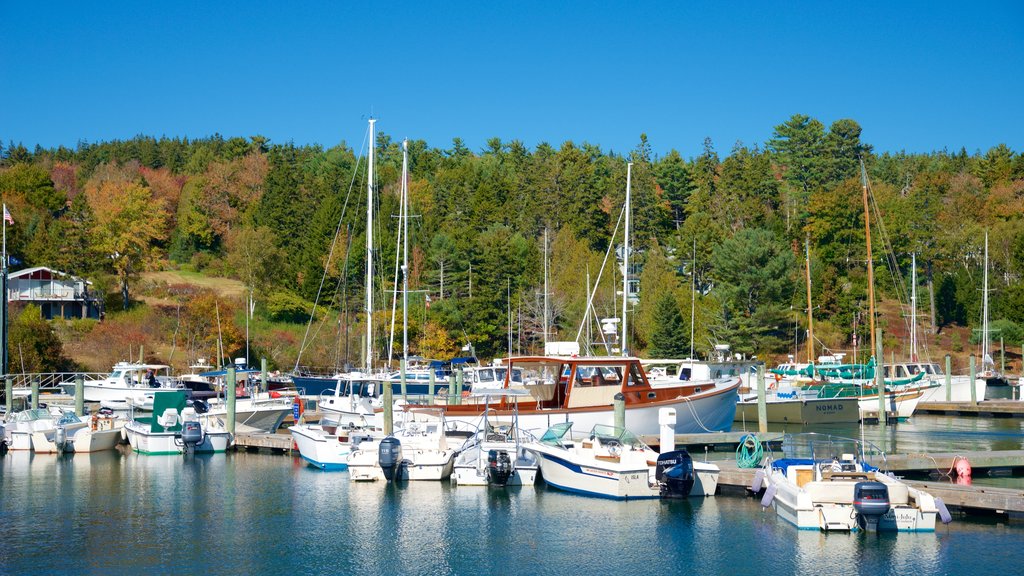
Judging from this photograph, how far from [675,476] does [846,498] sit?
4363 millimetres

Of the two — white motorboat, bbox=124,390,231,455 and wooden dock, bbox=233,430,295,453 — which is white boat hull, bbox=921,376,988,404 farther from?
white motorboat, bbox=124,390,231,455

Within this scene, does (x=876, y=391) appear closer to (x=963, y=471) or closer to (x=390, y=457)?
(x=963, y=471)

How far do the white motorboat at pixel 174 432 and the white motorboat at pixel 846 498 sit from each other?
65.8 ft

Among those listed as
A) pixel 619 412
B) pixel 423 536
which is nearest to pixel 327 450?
pixel 619 412

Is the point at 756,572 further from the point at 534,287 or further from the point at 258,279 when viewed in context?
the point at 258,279

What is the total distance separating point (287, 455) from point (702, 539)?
1735 cm

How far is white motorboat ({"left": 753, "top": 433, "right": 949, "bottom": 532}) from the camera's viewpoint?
20.5m

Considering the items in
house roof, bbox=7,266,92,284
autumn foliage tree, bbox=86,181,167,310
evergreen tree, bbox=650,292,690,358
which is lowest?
evergreen tree, bbox=650,292,690,358

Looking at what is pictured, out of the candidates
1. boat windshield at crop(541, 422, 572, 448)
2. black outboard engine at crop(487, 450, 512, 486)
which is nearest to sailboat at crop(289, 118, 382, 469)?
black outboard engine at crop(487, 450, 512, 486)

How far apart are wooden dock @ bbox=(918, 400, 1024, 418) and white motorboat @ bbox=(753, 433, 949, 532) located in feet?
97.4

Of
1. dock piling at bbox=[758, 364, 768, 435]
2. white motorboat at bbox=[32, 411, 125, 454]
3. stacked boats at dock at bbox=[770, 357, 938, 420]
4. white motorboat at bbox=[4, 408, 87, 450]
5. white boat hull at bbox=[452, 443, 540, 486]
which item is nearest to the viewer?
white boat hull at bbox=[452, 443, 540, 486]

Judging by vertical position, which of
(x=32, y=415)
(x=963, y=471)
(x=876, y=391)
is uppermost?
(x=876, y=391)

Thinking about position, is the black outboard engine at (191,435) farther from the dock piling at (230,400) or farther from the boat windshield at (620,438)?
the boat windshield at (620,438)

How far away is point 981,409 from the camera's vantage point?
48656 millimetres
